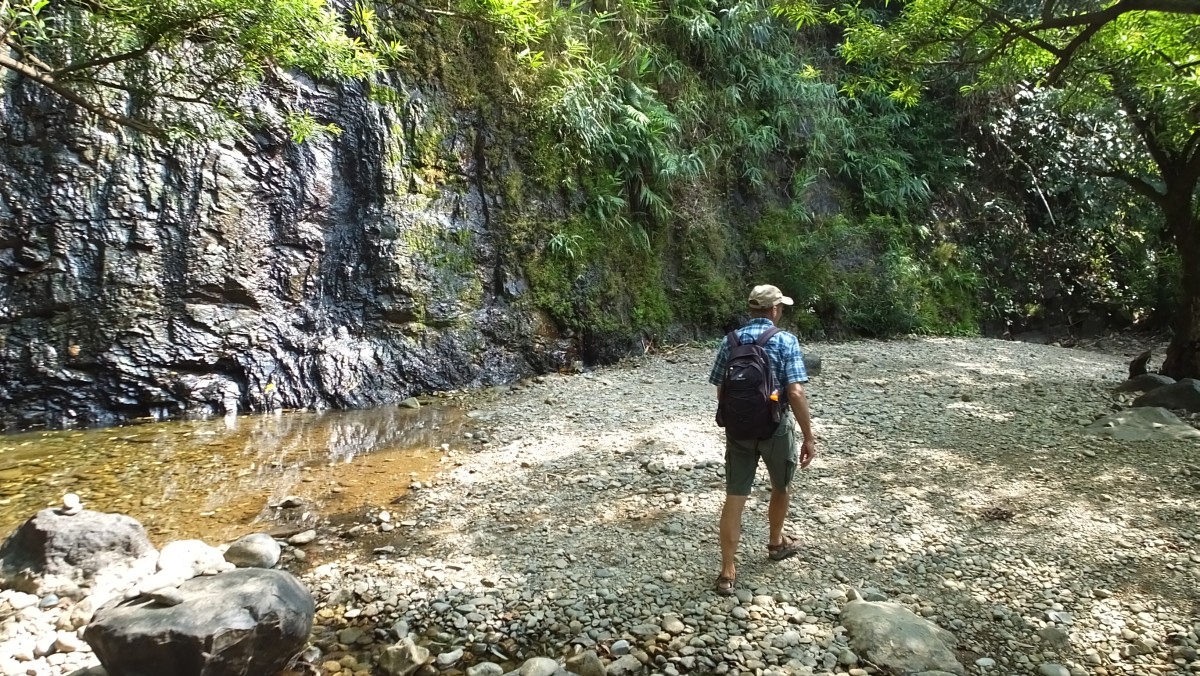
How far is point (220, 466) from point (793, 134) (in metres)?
11.4

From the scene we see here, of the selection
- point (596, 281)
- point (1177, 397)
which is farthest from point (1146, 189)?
point (596, 281)

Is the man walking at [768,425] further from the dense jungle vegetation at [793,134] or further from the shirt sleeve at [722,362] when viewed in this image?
the dense jungle vegetation at [793,134]

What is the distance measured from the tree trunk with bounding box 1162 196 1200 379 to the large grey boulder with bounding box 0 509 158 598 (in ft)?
30.7

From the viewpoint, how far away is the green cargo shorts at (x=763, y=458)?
3441 millimetres

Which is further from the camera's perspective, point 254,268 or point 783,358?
point 254,268

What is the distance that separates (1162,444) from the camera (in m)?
5.28

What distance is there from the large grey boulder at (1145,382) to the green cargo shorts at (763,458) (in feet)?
18.8

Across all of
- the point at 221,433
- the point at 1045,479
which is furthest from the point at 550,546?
the point at 221,433

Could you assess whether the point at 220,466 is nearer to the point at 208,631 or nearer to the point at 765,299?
the point at 208,631

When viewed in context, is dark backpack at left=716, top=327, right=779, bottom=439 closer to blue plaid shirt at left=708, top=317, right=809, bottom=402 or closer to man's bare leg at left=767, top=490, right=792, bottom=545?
blue plaid shirt at left=708, top=317, right=809, bottom=402

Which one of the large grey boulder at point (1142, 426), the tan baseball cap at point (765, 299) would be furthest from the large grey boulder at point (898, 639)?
the large grey boulder at point (1142, 426)

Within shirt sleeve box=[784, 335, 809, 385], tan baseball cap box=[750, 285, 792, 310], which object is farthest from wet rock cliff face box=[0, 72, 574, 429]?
shirt sleeve box=[784, 335, 809, 385]

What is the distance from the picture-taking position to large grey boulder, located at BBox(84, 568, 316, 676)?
2664mm

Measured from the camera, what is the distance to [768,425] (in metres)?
3.33
